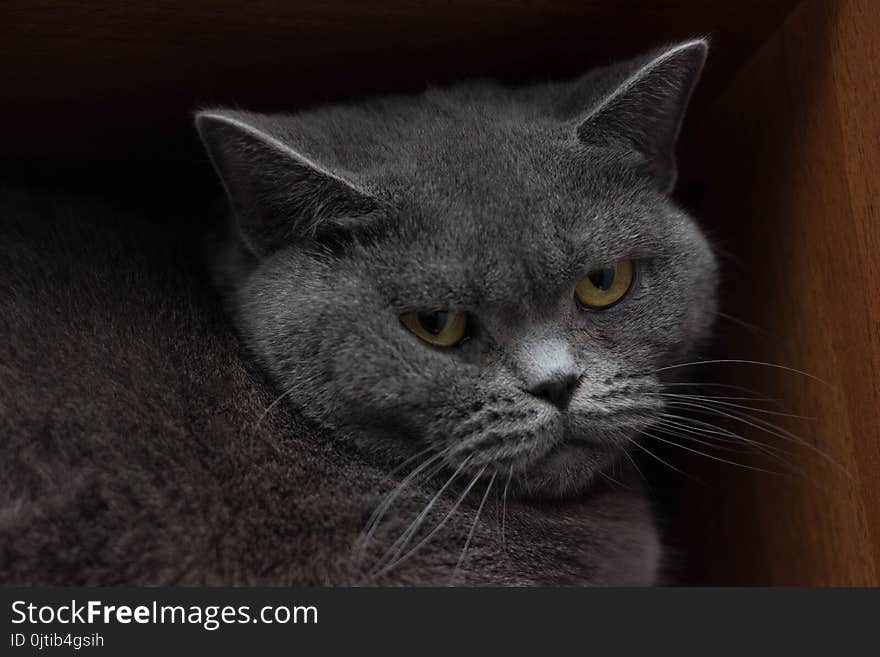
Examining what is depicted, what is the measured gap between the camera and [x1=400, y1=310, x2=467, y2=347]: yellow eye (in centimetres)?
119

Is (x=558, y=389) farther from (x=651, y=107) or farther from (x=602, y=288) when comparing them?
(x=651, y=107)

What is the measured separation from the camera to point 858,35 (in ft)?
4.11

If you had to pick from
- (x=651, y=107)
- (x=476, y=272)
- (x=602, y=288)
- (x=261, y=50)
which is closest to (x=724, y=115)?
(x=651, y=107)

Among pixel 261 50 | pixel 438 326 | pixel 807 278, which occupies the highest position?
pixel 261 50

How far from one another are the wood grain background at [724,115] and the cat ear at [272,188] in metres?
0.18

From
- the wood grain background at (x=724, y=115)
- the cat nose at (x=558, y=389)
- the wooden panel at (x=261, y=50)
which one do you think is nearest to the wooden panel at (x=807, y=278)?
the wood grain background at (x=724, y=115)

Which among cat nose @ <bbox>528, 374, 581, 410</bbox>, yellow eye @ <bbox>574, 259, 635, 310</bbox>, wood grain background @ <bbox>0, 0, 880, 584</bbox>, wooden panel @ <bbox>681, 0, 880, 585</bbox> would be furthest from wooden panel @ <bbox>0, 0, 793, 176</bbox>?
cat nose @ <bbox>528, 374, 581, 410</bbox>

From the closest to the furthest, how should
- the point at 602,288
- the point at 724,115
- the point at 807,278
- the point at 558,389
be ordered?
the point at 558,389, the point at 602,288, the point at 807,278, the point at 724,115

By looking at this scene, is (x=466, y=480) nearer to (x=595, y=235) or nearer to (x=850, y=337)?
(x=595, y=235)

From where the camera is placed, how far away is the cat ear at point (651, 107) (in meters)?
1.26

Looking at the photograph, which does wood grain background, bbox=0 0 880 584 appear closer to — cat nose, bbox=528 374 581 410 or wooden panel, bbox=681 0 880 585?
wooden panel, bbox=681 0 880 585

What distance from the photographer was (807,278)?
138 cm

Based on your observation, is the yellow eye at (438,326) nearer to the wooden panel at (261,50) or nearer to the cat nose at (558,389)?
the cat nose at (558,389)

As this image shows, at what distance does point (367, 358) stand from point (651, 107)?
54 centimetres
